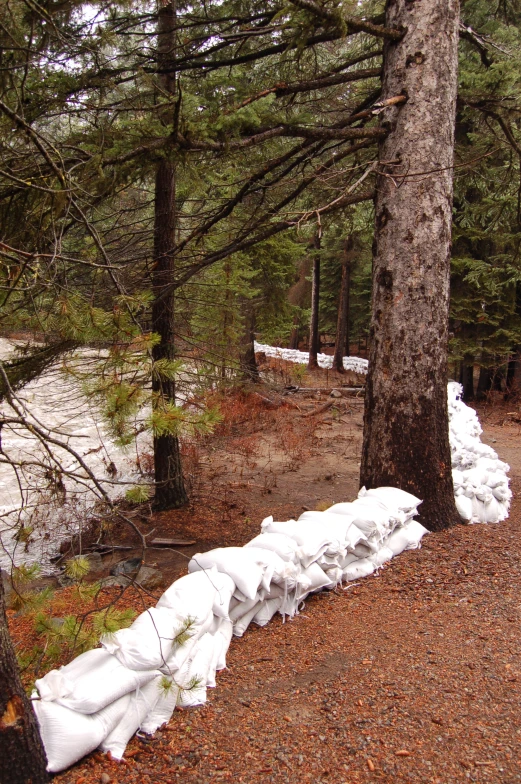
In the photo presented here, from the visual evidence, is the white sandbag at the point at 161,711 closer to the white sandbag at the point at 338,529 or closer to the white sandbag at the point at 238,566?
the white sandbag at the point at 238,566

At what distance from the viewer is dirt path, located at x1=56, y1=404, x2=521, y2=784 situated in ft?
7.42

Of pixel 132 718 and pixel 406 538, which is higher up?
pixel 132 718

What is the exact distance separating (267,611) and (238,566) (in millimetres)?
405

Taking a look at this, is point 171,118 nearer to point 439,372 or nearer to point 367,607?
point 439,372

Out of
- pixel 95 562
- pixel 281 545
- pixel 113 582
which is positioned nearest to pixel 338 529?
pixel 281 545

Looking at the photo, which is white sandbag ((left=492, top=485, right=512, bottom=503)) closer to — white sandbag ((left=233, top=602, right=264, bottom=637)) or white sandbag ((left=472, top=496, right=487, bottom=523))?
white sandbag ((left=472, top=496, right=487, bottom=523))

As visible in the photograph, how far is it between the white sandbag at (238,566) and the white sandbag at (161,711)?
0.76 m

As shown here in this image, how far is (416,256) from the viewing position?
188 inches

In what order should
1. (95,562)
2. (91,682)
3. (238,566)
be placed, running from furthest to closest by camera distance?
(95,562) < (238,566) < (91,682)

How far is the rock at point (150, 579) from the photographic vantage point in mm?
5203

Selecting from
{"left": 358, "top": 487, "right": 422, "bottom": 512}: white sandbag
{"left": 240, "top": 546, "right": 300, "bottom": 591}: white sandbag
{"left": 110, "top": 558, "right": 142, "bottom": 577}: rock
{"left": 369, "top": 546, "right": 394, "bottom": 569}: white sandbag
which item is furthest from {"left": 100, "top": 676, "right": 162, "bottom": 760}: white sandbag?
{"left": 110, "top": 558, "right": 142, "bottom": 577}: rock

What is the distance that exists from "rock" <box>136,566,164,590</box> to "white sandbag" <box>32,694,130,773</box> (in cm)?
284

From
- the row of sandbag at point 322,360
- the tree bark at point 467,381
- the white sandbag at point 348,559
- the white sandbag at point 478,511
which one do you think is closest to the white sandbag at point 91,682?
the white sandbag at point 348,559

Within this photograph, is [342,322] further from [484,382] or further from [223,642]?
[223,642]
